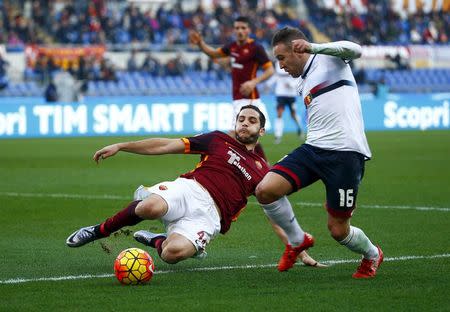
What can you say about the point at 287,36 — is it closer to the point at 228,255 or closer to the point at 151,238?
the point at 151,238

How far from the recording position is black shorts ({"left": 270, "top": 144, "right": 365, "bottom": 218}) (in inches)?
306

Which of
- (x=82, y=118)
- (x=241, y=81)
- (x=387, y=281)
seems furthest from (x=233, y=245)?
(x=82, y=118)

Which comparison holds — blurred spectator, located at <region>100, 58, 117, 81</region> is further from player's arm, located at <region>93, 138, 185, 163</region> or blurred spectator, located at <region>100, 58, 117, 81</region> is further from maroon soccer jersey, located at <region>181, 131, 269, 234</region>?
player's arm, located at <region>93, 138, 185, 163</region>

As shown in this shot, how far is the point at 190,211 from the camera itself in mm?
8109

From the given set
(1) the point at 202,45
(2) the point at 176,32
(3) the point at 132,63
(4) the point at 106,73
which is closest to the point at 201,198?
(1) the point at 202,45

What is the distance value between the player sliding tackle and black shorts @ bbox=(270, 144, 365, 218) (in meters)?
0.36

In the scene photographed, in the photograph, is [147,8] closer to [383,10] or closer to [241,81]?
[383,10]

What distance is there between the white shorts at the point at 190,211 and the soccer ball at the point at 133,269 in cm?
53

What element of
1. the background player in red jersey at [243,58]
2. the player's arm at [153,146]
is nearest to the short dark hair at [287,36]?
the player's arm at [153,146]

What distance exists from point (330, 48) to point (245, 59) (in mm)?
8598

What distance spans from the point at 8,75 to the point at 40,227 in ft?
Answer: 78.8

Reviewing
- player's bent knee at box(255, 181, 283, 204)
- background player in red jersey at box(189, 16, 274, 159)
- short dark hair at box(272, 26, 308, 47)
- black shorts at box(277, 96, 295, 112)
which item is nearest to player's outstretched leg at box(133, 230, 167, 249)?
player's bent knee at box(255, 181, 283, 204)

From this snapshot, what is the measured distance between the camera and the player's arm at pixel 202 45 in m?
14.9

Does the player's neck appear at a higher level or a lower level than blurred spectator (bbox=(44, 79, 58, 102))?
higher
